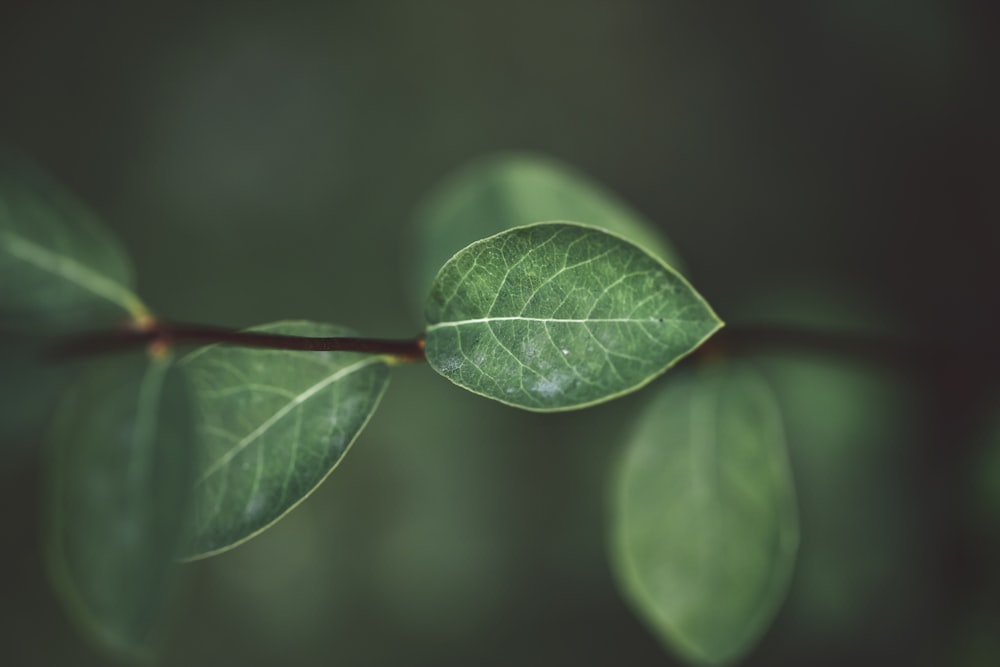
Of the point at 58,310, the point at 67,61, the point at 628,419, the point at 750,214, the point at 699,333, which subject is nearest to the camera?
the point at 699,333

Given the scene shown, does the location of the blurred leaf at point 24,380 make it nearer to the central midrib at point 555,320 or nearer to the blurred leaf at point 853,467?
the central midrib at point 555,320

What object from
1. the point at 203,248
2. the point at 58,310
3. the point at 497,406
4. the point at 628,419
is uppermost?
the point at 203,248

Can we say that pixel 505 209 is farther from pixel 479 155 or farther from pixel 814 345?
pixel 479 155

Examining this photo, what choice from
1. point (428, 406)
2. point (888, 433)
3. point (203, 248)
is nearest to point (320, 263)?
point (203, 248)

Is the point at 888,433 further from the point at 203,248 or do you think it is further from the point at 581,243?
the point at 203,248

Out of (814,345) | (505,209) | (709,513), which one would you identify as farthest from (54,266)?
(814,345)

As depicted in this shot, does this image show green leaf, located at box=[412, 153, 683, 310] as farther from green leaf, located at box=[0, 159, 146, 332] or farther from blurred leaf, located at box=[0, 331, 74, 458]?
blurred leaf, located at box=[0, 331, 74, 458]

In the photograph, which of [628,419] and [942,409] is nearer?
[942,409]

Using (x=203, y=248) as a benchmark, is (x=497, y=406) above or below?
below
